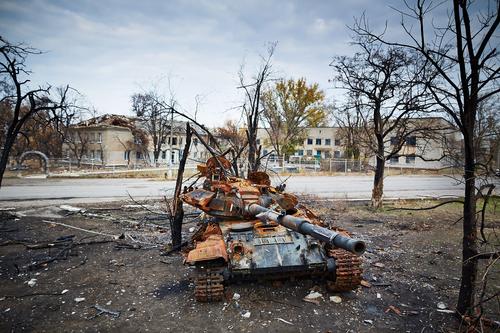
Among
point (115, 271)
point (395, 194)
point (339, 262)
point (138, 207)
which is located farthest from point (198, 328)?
point (395, 194)

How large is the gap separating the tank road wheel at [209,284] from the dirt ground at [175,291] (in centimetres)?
22

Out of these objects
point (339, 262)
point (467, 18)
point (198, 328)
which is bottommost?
point (198, 328)

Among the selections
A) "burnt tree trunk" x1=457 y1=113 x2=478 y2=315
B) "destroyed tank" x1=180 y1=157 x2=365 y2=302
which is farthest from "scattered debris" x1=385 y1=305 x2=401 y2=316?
"burnt tree trunk" x1=457 y1=113 x2=478 y2=315

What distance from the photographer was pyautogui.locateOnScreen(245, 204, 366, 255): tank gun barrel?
387 cm

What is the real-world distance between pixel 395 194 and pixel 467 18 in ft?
56.5

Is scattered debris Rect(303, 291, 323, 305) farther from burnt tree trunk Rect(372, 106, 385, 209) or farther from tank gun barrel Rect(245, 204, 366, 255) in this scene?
burnt tree trunk Rect(372, 106, 385, 209)

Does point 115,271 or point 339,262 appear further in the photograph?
point 115,271

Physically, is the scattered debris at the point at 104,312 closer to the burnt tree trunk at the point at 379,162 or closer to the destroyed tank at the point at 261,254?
the destroyed tank at the point at 261,254

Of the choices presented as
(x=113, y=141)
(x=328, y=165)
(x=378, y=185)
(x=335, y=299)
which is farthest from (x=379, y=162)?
(x=113, y=141)

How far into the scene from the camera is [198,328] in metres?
5.12

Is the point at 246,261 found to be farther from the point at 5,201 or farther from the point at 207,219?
the point at 5,201

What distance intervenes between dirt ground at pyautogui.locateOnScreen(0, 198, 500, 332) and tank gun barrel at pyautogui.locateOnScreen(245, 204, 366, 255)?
1.60m

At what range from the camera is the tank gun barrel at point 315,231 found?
12.7ft

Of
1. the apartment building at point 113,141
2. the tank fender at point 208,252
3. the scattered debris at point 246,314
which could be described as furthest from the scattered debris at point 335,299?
the apartment building at point 113,141
